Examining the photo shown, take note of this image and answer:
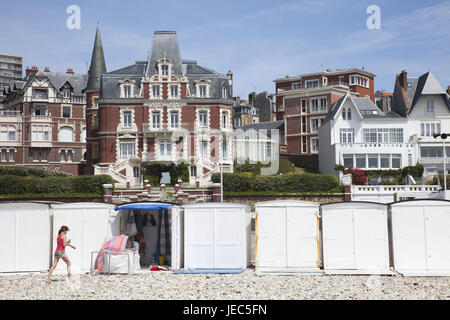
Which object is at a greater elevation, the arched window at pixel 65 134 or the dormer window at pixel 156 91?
the dormer window at pixel 156 91

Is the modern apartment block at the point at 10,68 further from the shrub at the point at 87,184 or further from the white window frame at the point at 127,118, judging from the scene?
the shrub at the point at 87,184

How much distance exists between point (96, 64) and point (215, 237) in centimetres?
4157

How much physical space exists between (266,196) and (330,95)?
22.0m

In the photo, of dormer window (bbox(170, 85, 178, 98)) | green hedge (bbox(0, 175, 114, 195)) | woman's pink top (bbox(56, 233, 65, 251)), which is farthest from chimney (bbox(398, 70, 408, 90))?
woman's pink top (bbox(56, 233, 65, 251))

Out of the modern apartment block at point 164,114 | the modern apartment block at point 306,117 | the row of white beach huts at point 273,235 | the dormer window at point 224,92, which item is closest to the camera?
the row of white beach huts at point 273,235

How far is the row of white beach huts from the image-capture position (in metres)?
17.9

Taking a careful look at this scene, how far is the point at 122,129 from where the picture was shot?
47.3 m

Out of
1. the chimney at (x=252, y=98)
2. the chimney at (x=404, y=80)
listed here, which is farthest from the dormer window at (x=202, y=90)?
the chimney at (x=252, y=98)

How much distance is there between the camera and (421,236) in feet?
58.6

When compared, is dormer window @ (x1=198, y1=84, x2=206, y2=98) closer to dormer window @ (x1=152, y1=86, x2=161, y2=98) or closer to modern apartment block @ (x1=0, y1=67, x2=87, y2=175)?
dormer window @ (x1=152, y1=86, x2=161, y2=98)

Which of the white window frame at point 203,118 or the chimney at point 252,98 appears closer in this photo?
the white window frame at point 203,118

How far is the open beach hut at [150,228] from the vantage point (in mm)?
19266

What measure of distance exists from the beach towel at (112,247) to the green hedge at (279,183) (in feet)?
70.0

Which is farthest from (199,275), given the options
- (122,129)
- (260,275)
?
(122,129)
